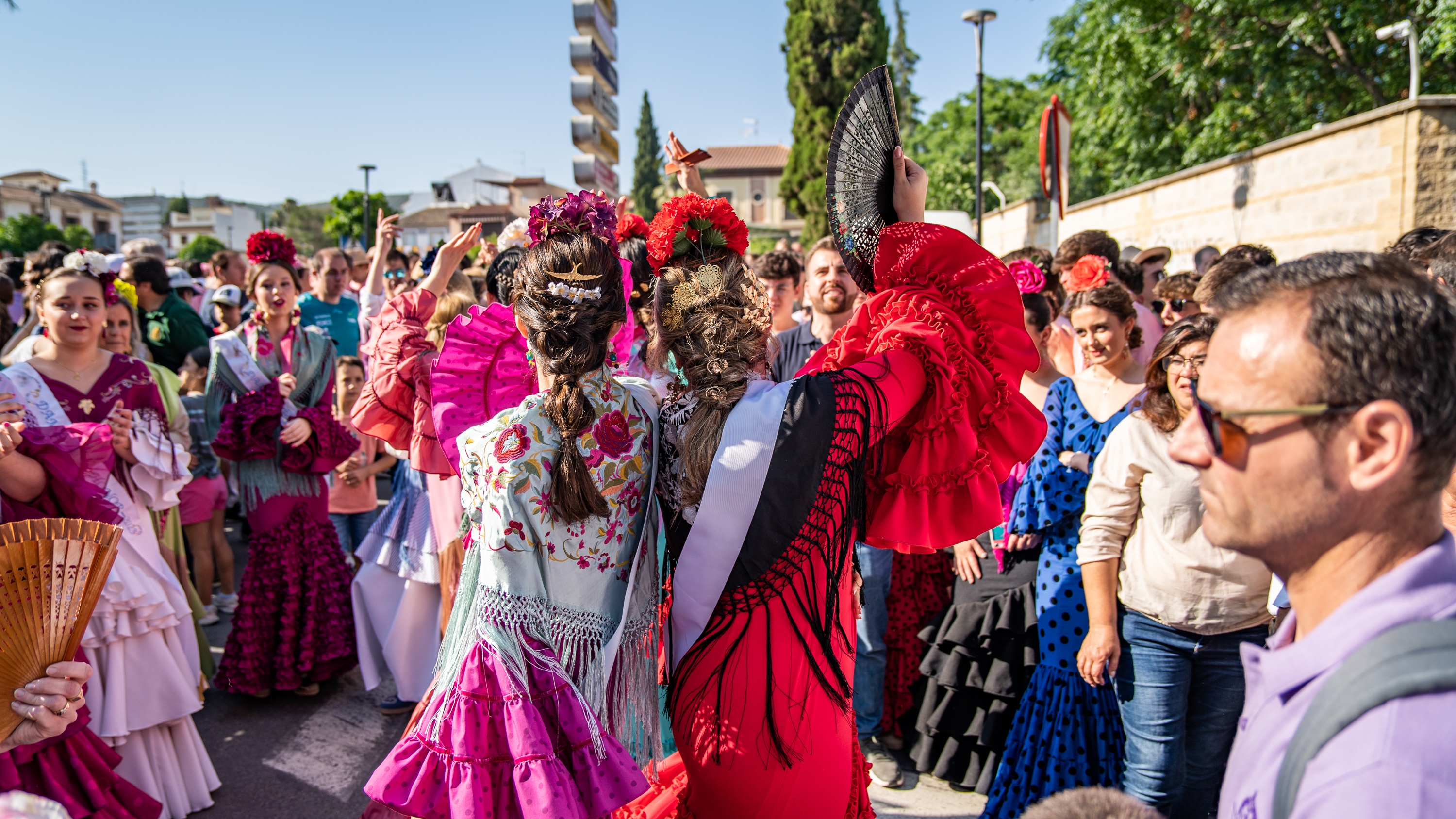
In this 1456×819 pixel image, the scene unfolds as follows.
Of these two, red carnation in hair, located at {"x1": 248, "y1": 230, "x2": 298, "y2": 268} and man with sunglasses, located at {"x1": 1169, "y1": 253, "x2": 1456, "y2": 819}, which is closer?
man with sunglasses, located at {"x1": 1169, "y1": 253, "x2": 1456, "y2": 819}

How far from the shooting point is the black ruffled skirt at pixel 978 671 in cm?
322

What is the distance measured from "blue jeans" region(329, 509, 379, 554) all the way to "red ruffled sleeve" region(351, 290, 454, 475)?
79.5 inches

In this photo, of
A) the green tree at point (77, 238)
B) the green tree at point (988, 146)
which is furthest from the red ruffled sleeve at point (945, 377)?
the green tree at point (77, 238)

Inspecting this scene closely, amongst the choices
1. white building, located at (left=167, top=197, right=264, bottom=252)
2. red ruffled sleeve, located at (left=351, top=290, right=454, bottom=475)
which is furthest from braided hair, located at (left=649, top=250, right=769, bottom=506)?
white building, located at (left=167, top=197, right=264, bottom=252)

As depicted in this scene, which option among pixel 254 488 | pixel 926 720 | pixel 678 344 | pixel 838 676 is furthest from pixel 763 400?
pixel 254 488

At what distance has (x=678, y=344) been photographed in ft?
6.38

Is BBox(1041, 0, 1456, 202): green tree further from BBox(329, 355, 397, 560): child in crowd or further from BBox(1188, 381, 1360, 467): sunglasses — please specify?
BBox(1188, 381, 1360, 467): sunglasses

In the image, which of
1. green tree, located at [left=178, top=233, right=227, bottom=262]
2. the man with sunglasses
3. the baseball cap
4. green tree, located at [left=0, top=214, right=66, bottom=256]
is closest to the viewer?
the man with sunglasses

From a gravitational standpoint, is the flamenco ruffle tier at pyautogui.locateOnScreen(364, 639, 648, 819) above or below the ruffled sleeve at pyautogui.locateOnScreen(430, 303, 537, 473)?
below

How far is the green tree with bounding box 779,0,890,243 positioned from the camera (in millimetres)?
30750

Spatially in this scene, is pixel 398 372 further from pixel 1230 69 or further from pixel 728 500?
pixel 1230 69

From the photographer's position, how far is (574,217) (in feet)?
6.65

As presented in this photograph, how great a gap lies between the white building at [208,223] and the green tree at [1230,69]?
5488 centimetres

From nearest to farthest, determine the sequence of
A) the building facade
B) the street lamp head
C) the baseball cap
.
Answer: the baseball cap < the street lamp head < the building facade
